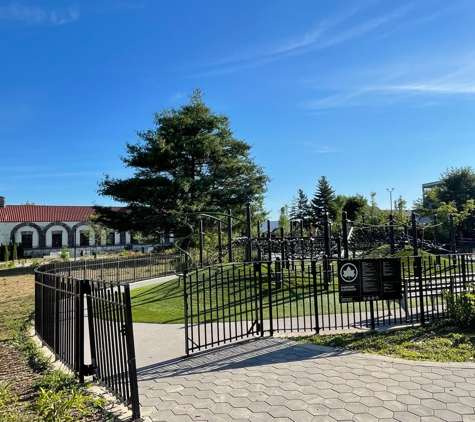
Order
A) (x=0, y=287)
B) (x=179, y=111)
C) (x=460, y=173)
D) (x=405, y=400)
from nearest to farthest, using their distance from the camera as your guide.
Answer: (x=405, y=400)
(x=0, y=287)
(x=179, y=111)
(x=460, y=173)

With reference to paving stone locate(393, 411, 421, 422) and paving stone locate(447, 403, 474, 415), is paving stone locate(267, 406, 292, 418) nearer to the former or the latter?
paving stone locate(393, 411, 421, 422)

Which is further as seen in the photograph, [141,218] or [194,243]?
[194,243]

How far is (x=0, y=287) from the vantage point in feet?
53.6

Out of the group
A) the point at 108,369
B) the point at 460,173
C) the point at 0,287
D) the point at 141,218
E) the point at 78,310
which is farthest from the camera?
the point at 460,173

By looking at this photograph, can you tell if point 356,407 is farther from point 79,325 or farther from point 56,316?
point 56,316

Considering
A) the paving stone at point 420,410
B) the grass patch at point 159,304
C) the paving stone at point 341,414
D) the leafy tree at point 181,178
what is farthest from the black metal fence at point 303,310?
the leafy tree at point 181,178

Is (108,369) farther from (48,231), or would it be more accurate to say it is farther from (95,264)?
(48,231)

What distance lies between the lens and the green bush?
6.71 metres

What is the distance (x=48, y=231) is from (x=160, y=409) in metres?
52.7

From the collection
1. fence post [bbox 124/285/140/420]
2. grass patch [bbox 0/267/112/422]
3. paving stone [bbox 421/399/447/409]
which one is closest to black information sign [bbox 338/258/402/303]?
paving stone [bbox 421/399/447/409]

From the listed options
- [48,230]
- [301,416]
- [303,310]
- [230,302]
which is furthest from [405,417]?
[48,230]

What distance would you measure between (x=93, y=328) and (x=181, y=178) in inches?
783

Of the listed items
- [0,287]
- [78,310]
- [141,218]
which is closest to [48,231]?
[141,218]

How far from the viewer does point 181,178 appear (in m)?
24.5
